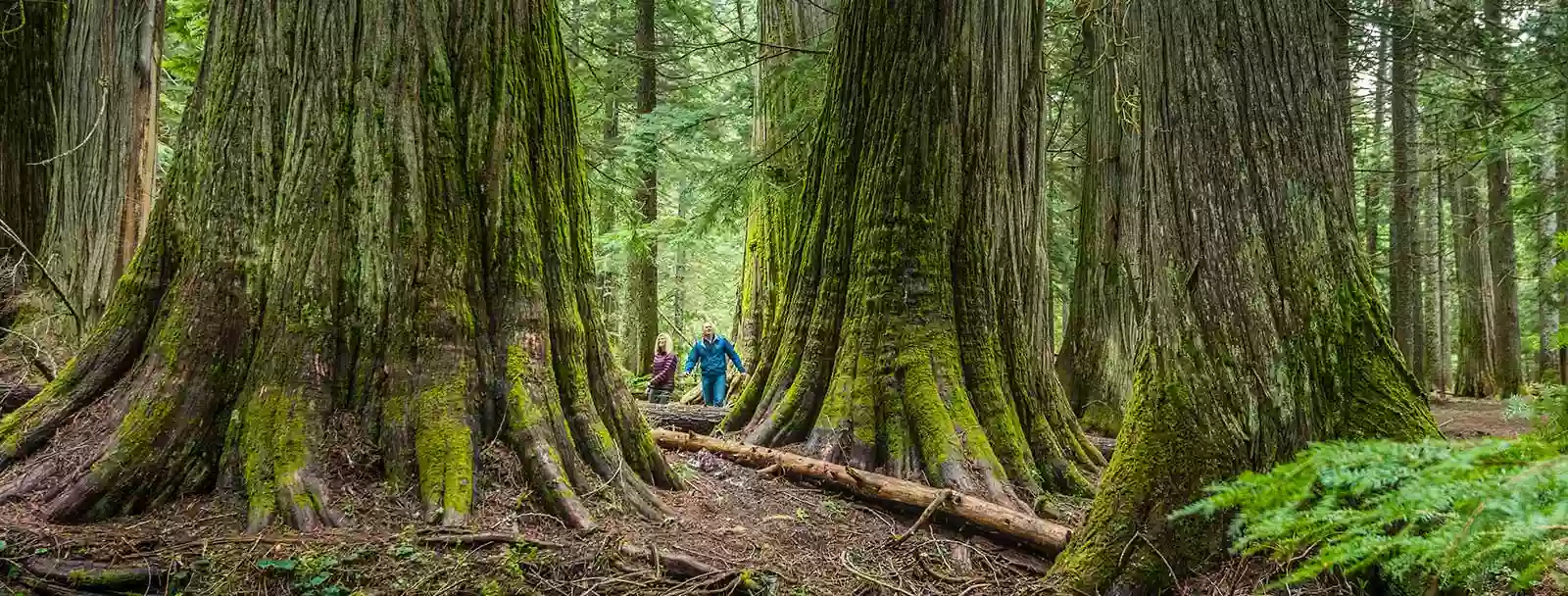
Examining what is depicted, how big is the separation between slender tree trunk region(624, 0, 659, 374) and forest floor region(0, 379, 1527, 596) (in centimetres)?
1036

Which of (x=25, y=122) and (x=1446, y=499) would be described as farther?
(x=25, y=122)

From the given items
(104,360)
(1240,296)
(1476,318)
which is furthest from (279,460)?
(1476,318)

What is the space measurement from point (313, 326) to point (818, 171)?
4.20 meters

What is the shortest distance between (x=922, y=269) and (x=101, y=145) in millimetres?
6546

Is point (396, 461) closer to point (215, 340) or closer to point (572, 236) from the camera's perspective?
point (215, 340)

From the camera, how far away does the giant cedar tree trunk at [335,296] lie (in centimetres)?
359

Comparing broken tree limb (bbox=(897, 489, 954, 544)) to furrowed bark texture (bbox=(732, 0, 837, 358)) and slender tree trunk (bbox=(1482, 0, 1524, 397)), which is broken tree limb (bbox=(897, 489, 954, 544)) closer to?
furrowed bark texture (bbox=(732, 0, 837, 358))

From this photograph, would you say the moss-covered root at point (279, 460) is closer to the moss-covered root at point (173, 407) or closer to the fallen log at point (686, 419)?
the moss-covered root at point (173, 407)

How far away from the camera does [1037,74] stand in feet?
22.4

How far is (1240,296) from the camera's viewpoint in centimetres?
338

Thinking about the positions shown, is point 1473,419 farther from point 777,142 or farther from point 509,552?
point 509,552

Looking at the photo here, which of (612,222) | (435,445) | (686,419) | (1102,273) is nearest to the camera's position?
(435,445)

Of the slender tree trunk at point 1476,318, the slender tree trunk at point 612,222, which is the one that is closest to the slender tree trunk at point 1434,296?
the slender tree trunk at point 1476,318

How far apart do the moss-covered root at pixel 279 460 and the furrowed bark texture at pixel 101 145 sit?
3783 mm
